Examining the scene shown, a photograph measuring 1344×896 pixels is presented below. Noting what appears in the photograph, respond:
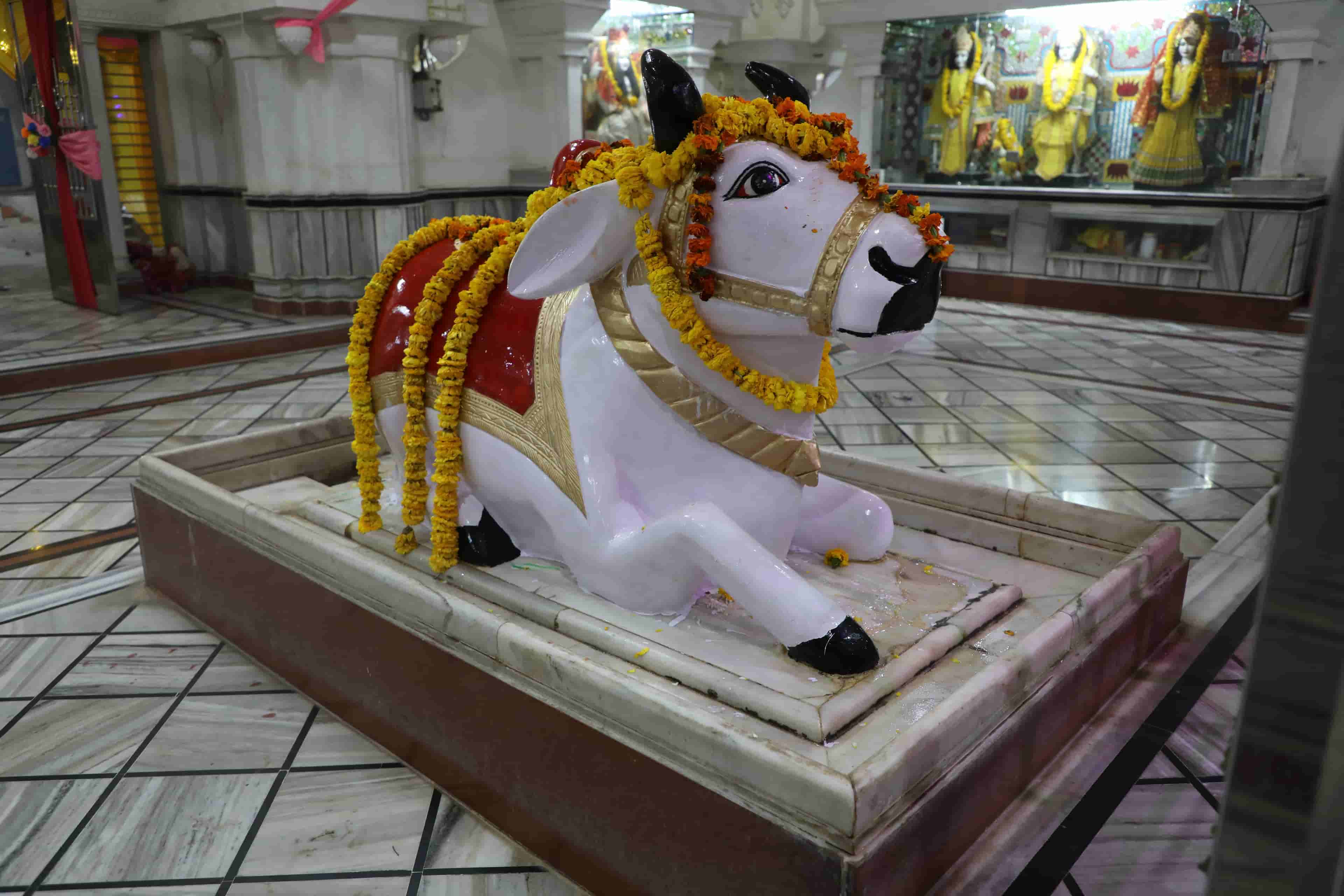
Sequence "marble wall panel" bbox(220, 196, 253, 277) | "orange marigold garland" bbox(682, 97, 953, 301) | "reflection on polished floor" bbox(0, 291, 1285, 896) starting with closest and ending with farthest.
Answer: "orange marigold garland" bbox(682, 97, 953, 301) → "reflection on polished floor" bbox(0, 291, 1285, 896) → "marble wall panel" bbox(220, 196, 253, 277)

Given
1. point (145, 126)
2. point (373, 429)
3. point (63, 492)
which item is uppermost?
point (145, 126)

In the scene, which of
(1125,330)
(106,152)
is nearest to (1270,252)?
(1125,330)

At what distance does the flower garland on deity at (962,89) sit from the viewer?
10273mm

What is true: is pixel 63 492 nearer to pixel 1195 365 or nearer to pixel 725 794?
pixel 725 794

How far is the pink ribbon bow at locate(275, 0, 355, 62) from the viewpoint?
7.02 metres

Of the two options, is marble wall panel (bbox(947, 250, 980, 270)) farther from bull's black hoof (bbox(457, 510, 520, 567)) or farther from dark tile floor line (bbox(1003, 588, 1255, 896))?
bull's black hoof (bbox(457, 510, 520, 567))

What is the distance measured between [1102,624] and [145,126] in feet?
34.0

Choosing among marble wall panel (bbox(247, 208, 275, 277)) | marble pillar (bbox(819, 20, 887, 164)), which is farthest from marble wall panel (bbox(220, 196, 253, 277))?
marble pillar (bbox(819, 20, 887, 164))

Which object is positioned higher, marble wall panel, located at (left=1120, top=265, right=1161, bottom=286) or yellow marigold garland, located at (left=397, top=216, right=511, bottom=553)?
yellow marigold garland, located at (left=397, top=216, right=511, bottom=553)

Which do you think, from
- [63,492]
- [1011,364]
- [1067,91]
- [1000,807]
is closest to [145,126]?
[63,492]

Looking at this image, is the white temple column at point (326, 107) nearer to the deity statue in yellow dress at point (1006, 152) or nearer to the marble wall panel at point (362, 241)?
the marble wall panel at point (362, 241)

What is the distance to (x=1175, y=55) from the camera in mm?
9094

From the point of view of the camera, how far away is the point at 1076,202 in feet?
28.7

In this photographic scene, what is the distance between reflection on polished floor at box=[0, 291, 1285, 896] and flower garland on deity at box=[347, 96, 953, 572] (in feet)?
1.84
